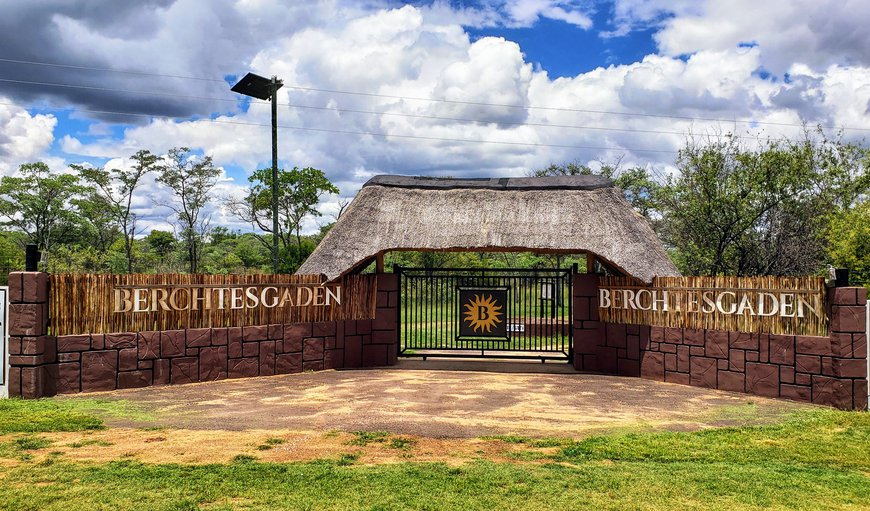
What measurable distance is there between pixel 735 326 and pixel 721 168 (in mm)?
13040

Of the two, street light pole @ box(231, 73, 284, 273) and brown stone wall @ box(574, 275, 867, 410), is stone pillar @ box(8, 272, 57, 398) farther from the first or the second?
street light pole @ box(231, 73, 284, 273)

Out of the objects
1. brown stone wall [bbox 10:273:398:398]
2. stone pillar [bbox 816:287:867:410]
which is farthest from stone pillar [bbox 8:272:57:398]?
stone pillar [bbox 816:287:867:410]

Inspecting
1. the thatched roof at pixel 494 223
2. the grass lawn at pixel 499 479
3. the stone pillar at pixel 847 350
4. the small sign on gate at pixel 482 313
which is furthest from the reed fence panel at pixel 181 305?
the stone pillar at pixel 847 350

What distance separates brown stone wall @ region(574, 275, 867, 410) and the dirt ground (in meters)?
0.44

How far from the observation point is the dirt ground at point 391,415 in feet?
22.4

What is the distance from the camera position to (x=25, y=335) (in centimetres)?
952

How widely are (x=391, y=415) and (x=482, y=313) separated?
561cm

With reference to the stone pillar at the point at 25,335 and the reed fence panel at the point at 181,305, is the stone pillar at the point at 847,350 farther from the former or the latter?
the stone pillar at the point at 25,335

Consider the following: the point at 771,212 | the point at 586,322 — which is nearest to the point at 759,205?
the point at 771,212

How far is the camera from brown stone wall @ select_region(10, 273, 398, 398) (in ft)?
31.3

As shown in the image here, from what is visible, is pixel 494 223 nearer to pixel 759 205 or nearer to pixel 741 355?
pixel 741 355

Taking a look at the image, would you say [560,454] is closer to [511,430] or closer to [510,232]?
[511,430]

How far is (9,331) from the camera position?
31.3 ft

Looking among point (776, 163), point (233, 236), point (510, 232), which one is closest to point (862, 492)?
point (510, 232)
